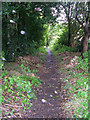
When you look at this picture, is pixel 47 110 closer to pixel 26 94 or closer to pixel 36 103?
pixel 36 103

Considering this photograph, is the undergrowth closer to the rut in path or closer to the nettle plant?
the nettle plant

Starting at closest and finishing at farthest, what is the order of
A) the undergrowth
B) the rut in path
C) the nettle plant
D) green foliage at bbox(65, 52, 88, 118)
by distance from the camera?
green foliage at bbox(65, 52, 88, 118), the rut in path, the undergrowth, the nettle plant

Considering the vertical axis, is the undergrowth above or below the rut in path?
above

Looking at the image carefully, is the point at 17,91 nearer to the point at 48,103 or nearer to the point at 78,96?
the point at 48,103

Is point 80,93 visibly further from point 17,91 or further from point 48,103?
point 17,91

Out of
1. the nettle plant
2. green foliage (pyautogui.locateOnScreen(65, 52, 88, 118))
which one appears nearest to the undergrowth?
the nettle plant

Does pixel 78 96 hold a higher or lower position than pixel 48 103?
higher

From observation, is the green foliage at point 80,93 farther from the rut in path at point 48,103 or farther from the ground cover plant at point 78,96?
the rut in path at point 48,103

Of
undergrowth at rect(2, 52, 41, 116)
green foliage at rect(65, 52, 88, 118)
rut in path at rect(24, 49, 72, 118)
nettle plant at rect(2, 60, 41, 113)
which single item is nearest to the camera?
green foliage at rect(65, 52, 88, 118)

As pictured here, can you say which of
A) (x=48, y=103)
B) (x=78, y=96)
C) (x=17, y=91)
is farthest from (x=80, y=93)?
(x=17, y=91)

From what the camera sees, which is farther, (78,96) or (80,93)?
(80,93)

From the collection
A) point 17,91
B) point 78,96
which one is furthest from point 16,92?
point 78,96

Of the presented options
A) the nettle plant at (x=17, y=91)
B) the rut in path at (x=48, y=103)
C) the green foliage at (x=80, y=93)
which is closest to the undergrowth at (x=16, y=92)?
the nettle plant at (x=17, y=91)

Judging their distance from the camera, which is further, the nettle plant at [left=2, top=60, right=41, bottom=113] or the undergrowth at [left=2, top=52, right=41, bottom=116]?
the nettle plant at [left=2, top=60, right=41, bottom=113]
